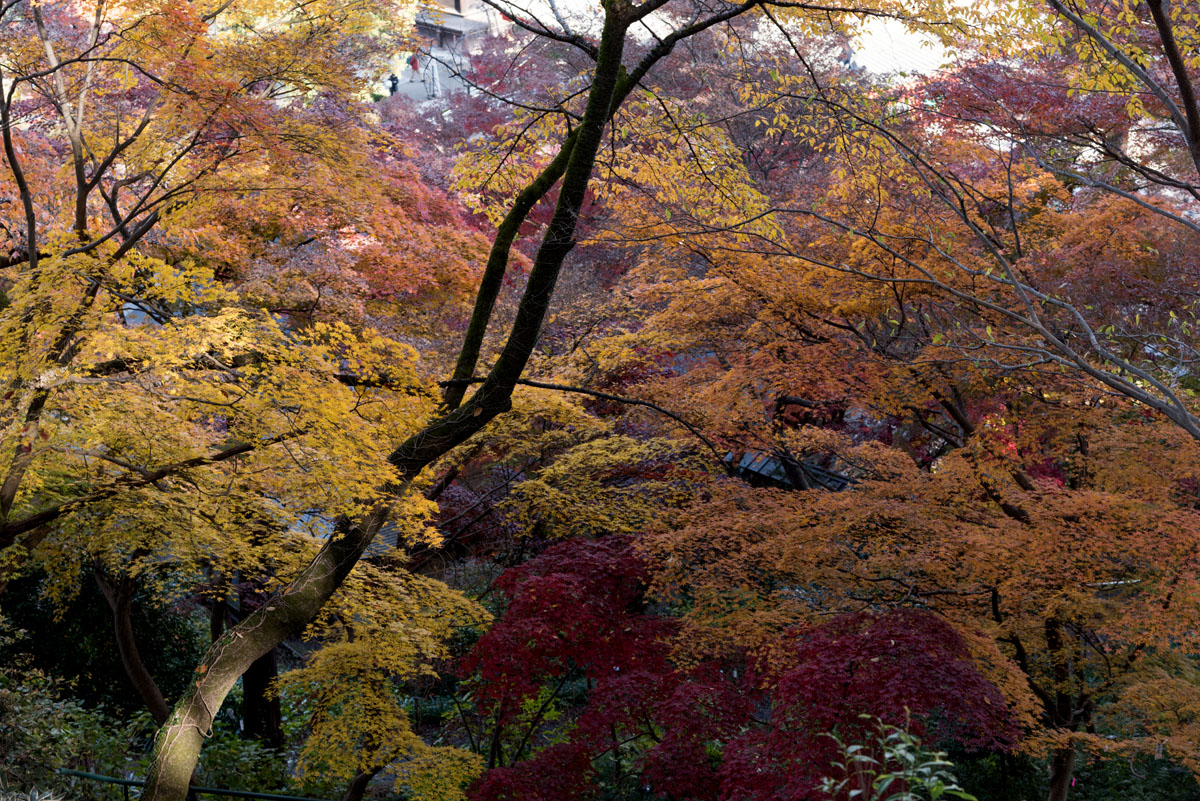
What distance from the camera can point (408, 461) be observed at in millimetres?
5379

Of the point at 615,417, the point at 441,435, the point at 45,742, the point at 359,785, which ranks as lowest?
the point at 359,785

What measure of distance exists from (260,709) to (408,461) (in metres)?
6.67

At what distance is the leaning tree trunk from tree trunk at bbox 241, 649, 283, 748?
223 inches

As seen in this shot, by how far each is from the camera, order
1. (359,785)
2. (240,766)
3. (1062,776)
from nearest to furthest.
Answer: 1. (1062,776)
2. (359,785)
3. (240,766)

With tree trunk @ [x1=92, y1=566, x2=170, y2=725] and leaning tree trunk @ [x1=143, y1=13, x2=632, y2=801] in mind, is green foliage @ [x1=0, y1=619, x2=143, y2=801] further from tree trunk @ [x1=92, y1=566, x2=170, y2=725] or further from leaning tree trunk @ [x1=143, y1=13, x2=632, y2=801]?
leaning tree trunk @ [x1=143, y1=13, x2=632, y2=801]

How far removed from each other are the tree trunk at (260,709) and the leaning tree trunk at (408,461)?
18.6 feet

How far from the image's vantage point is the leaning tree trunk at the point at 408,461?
14.6ft

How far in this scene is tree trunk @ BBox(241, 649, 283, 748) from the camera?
10.2 meters

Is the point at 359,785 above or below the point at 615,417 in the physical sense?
below

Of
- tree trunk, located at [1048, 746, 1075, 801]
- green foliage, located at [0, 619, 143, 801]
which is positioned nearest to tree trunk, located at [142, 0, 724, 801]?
green foliage, located at [0, 619, 143, 801]

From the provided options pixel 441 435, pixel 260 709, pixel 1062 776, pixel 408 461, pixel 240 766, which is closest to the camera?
pixel 441 435

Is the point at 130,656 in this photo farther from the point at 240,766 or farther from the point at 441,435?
the point at 441,435

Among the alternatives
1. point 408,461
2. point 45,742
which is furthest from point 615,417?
point 45,742

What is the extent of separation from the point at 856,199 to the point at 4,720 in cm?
800
